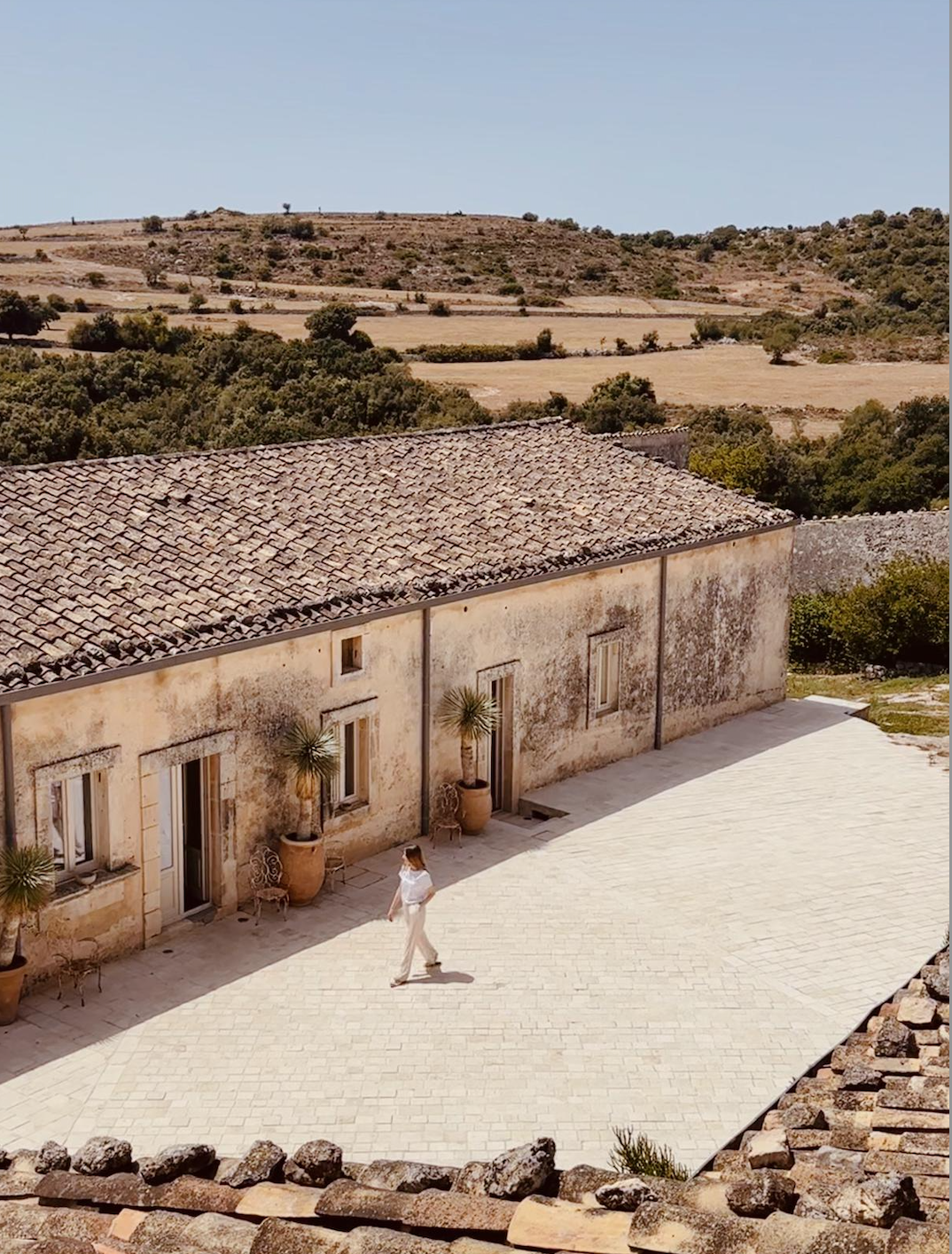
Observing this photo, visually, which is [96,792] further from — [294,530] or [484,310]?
[484,310]

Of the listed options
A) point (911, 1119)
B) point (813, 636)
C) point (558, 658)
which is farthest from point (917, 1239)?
point (813, 636)

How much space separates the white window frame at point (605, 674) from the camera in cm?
1925

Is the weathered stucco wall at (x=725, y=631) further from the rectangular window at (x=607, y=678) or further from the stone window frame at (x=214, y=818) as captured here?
the stone window frame at (x=214, y=818)

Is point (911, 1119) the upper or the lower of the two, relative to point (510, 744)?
upper

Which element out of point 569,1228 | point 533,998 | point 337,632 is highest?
point 337,632

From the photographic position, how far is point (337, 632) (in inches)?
609

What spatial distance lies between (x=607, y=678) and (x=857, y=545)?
64.4ft

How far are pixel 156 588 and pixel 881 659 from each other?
20.0m

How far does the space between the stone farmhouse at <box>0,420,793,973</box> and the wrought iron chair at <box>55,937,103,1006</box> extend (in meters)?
0.15

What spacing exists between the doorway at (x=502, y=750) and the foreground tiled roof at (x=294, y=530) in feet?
4.94

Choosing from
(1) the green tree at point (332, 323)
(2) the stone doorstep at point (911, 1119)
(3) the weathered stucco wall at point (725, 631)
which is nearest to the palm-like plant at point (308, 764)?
(3) the weathered stucco wall at point (725, 631)

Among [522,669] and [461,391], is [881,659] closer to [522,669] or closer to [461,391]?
[522,669]

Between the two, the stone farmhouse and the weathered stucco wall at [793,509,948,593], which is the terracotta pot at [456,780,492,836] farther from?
the weathered stucco wall at [793,509,948,593]

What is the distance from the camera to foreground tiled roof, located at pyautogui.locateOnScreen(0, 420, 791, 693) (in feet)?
45.3
